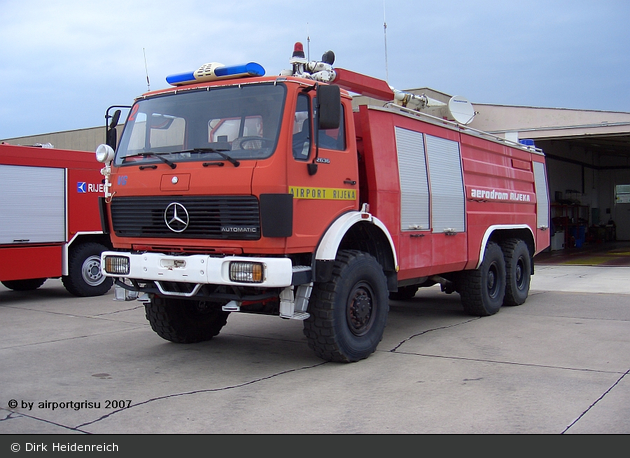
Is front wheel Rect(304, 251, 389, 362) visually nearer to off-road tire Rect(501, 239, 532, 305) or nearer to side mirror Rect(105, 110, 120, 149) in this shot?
side mirror Rect(105, 110, 120, 149)

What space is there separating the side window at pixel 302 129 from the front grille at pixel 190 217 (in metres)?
0.65

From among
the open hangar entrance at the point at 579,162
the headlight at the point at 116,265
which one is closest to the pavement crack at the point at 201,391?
the headlight at the point at 116,265

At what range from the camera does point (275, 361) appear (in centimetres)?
647

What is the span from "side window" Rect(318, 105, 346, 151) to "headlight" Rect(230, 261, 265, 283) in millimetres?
1342

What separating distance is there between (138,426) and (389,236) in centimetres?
331

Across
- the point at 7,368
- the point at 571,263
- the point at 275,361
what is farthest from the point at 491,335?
the point at 571,263

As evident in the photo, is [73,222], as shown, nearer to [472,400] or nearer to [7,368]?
[7,368]

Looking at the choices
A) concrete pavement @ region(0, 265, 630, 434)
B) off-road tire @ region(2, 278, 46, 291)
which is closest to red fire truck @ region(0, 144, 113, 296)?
off-road tire @ region(2, 278, 46, 291)

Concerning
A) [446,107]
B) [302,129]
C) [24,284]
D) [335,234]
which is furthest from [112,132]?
[24,284]

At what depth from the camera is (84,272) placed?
11.6 m

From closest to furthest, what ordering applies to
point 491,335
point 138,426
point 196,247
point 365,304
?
point 138,426 → point 196,247 → point 365,304 → point 491,335

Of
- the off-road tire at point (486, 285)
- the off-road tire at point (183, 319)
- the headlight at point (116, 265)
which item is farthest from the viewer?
the off-road tire at point (486, 285)

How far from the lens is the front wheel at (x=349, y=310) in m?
5.97

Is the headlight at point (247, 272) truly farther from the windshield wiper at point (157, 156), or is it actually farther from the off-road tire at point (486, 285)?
the off-road tire at point (486, 285)
